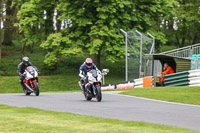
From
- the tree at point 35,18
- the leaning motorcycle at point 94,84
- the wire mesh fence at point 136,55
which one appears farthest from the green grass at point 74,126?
the tree at point 35,18

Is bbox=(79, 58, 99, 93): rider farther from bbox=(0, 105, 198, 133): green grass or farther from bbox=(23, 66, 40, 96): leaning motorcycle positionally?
bbox=(0, 105, 198, 133): green grass

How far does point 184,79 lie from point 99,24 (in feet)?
40.8

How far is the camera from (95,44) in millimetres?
32156

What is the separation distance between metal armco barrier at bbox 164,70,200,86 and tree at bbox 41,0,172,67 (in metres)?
9.45

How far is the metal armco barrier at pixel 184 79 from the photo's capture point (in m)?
21.6

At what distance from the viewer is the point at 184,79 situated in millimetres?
22594

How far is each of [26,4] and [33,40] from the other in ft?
10.2

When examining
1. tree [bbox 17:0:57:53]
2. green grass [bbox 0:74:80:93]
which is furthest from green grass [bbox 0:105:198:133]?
tree [bbox 17:0:57:53]

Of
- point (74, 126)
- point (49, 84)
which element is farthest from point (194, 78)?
point (49, 84)

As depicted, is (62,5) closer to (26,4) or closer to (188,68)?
(26,4)

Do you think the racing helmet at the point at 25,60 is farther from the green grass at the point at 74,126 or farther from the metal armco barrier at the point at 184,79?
the green grass at the point at 74,126

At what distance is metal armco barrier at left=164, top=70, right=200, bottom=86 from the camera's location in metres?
21.6

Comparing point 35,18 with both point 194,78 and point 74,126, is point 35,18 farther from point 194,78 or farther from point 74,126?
point 74,126

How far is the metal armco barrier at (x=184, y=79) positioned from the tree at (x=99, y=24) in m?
9.45
